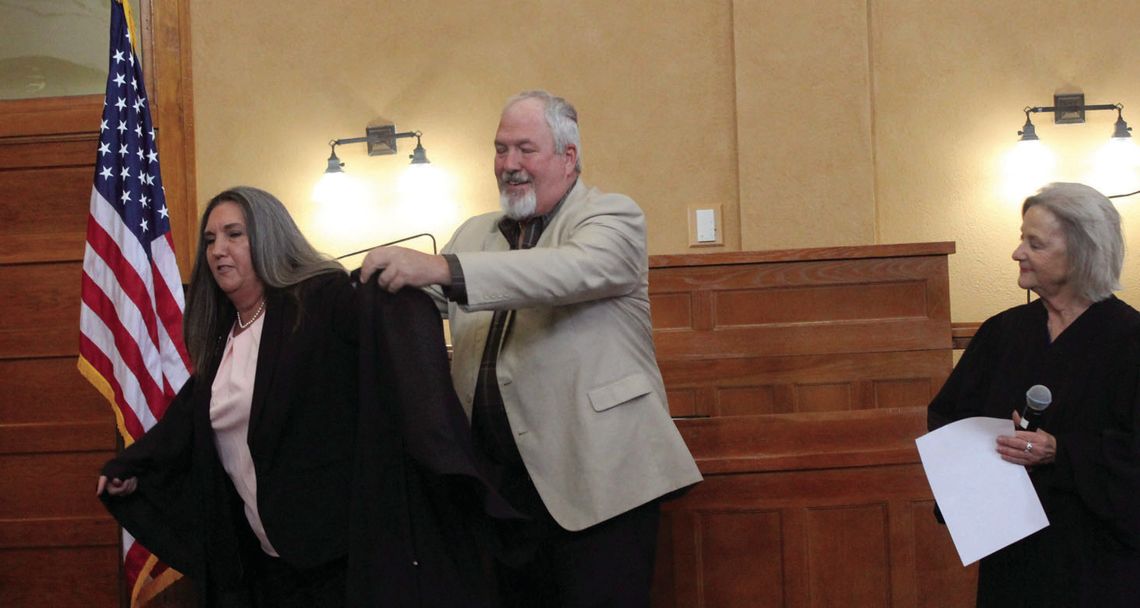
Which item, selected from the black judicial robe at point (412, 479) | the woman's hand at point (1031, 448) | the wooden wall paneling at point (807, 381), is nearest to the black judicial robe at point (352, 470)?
the black judicial robe at point (412, 479)

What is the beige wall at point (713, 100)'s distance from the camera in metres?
5.91

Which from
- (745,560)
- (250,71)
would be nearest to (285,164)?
(250,71)

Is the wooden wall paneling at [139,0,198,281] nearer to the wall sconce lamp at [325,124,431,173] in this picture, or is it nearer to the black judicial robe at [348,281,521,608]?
the wall sconce lamp at [325,124,431,173]

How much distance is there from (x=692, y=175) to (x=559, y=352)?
3818 millimetres

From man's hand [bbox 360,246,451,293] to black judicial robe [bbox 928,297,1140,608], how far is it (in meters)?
1.25

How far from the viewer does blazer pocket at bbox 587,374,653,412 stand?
238cm

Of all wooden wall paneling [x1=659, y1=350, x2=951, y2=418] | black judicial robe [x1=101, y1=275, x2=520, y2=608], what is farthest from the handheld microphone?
wooden wall paneling [x1=659, y1=350, x2=951, y2=418]

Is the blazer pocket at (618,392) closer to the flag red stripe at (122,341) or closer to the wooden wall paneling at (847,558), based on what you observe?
the wooden wall paneling at (847,558)

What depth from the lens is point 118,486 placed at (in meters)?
2.47

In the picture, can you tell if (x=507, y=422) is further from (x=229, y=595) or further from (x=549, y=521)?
(x=229, y=595)

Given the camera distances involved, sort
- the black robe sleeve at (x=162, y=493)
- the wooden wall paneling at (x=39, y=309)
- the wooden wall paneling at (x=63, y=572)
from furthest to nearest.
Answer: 1. the wooden wall paneling at (x=39, y=309)
2. the wooden wall paneling at (x=63, y=572)
3. the black robe sleeve at (x=162, y=493)

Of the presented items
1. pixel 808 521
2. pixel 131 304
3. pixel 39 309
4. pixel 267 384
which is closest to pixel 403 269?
pixel 267 384

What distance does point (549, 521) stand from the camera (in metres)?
2.43

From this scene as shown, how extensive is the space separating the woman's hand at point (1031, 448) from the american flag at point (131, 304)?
2.36m
